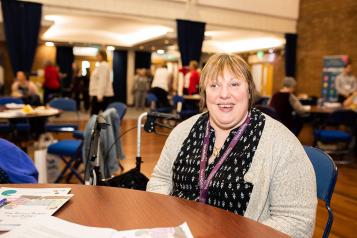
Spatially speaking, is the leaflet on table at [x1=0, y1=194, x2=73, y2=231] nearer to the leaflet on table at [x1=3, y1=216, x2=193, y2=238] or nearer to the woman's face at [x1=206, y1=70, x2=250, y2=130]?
the leaflet on table at [x1=3, y1=216, x2=193, y2=238]

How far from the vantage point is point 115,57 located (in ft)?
54.9

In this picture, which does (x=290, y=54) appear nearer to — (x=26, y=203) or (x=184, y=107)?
(x=184, y=107)

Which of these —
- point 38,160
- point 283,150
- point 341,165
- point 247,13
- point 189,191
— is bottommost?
point 341,165

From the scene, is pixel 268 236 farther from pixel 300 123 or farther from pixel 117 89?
pixel 117 89

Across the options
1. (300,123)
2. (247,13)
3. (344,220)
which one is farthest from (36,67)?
(344,220)

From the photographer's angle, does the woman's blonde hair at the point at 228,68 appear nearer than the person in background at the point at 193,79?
Yes

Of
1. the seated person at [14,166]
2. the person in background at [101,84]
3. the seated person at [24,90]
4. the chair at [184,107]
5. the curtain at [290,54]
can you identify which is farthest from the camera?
the curtain at [290,54]

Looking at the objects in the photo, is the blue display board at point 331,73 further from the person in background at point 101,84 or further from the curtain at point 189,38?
the person in background at point 101,84

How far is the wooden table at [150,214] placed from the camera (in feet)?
3.43

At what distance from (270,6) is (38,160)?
889 centimetres

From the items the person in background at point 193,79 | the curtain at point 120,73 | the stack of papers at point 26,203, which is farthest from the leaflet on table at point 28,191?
the curtain at point 120,73

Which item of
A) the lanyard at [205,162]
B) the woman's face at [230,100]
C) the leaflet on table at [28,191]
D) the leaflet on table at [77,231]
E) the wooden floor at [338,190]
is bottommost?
the wooden floor at [338,190]

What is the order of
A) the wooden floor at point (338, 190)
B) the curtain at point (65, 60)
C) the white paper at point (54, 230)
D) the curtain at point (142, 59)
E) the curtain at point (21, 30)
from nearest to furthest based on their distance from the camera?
the white paper at point (54, 230), the wooden floor at point (338, 190), the curtain at point (21, 30), the curtain at point (65, 60), the curtain at point (142, 59)

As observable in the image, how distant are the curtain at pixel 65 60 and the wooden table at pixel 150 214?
52.7ft
